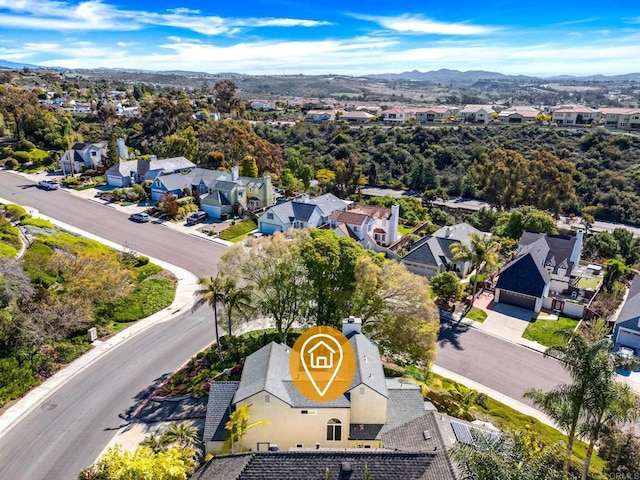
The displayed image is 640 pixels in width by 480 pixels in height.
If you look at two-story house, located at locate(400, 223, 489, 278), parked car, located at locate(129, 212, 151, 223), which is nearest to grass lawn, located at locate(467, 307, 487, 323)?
two-story house, located at locate(400, 223, 489, 278)

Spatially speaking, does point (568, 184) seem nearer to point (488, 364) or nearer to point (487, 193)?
point (487, 193)

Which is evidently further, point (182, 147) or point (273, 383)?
point (182, 147)

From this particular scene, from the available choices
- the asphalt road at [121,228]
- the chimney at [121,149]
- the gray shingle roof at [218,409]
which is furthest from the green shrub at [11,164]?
the gray shingle roof at [218,409]

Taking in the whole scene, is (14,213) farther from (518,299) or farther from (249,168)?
(518,299)

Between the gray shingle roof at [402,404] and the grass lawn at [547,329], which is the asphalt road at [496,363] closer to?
the grass lawn at [547,329]

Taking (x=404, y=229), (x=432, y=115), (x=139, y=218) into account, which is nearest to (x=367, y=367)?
(x=404, y=229)

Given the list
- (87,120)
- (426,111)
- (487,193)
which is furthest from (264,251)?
(426,111)
